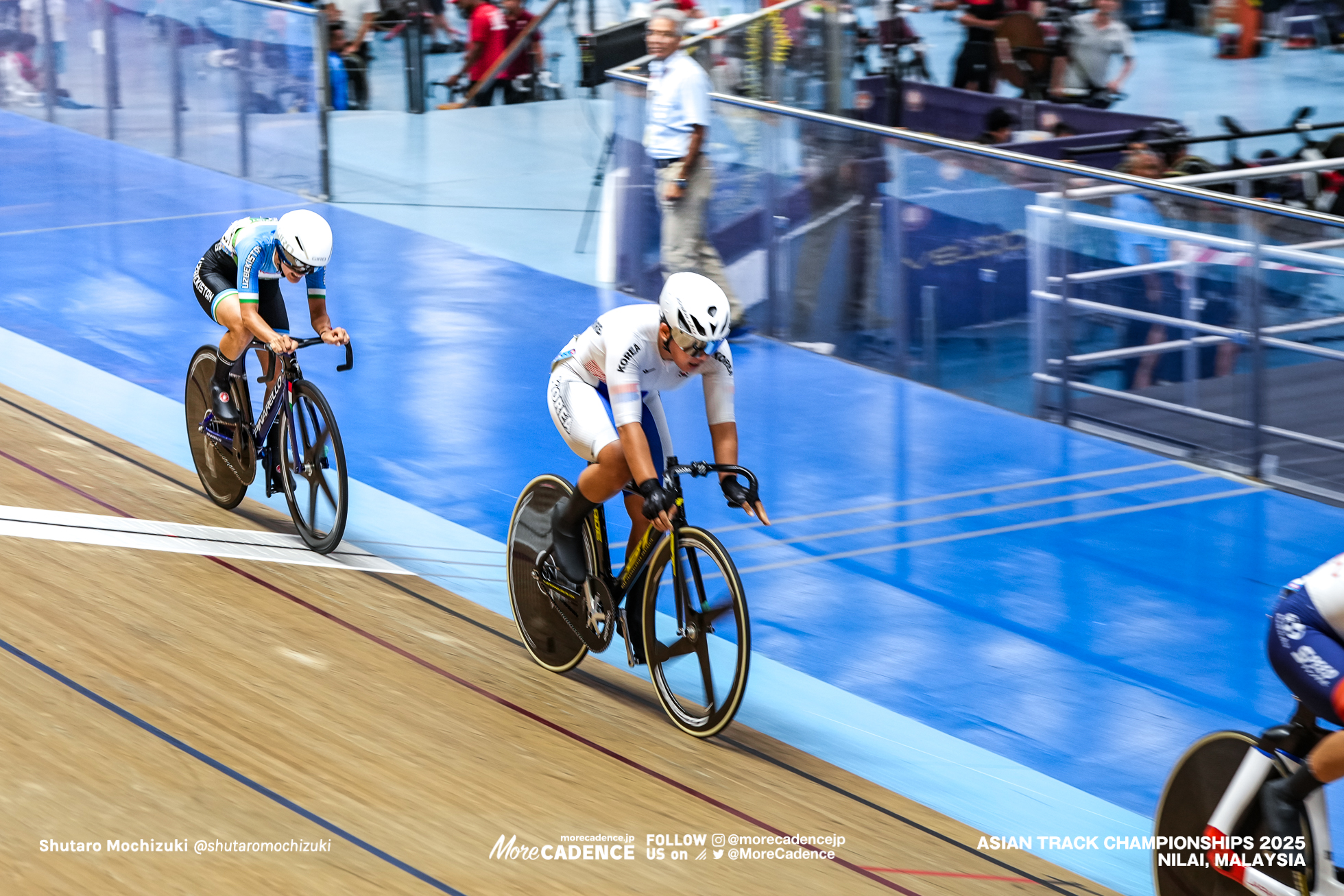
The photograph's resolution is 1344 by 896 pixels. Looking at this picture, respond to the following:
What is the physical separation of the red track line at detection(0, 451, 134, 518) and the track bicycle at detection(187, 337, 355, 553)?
39 cm

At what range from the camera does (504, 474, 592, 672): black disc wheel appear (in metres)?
5.07

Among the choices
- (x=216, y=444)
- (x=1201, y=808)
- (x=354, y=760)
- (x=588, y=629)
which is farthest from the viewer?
(x=216, y=444)

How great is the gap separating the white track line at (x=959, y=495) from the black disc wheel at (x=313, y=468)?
1.66 meters

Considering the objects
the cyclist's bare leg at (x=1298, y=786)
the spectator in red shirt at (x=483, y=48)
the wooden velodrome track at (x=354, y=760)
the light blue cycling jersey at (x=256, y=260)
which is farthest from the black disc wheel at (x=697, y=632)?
the spectator in red shirt at (x=483, y=48)

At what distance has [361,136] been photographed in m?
12.9

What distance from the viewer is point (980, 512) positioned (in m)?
6.87

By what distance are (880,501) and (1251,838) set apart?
12.1 feet

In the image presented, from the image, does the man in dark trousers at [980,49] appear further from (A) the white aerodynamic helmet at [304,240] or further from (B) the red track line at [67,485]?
(B) the red track line at [67,485]

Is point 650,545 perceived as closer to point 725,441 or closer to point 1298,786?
point 725,441

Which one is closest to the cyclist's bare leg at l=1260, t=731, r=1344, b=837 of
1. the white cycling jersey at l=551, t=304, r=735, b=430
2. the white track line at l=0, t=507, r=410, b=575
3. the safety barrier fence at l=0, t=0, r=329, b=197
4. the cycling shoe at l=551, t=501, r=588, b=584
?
the white cycling jersey at l=551, t=304, r=735, b=430

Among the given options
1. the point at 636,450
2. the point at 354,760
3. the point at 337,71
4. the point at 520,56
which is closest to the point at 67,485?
the point at 354,760

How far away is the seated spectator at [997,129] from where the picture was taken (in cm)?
1166

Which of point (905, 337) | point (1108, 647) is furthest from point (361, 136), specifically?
point (1108, 647)

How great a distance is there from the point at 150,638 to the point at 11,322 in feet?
16.0
